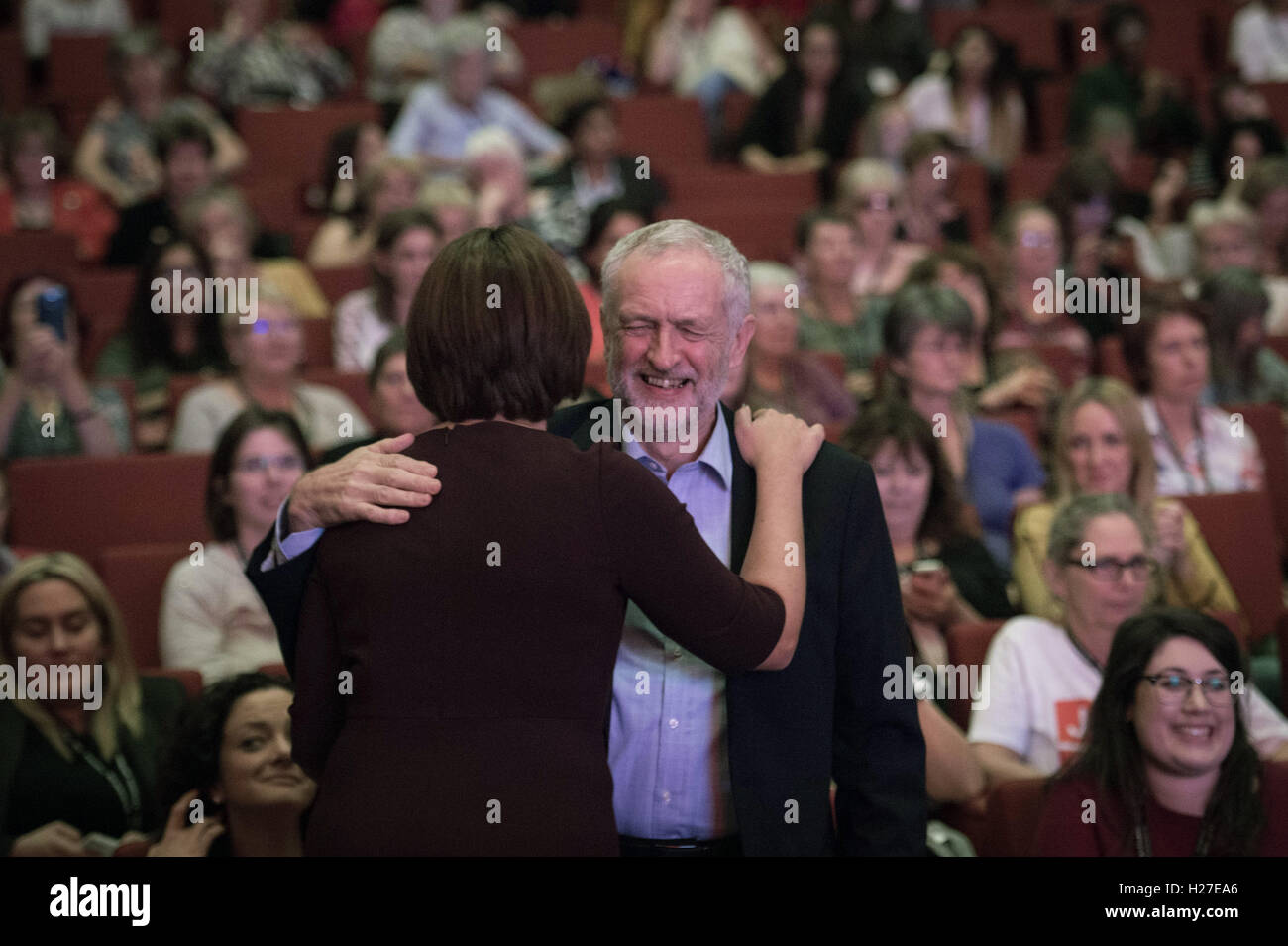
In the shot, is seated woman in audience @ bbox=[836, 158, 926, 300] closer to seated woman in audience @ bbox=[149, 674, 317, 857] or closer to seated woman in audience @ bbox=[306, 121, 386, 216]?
seated woman in audience @ bbox=[306, 121, 386, 216]

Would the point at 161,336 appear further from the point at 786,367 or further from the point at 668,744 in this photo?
the point at 668,744

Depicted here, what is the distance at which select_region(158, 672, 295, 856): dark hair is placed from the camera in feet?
7.71

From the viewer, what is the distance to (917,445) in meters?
3.00

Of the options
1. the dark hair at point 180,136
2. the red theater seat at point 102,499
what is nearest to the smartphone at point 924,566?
the red theater seat at point 102,499

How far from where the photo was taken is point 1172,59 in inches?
254

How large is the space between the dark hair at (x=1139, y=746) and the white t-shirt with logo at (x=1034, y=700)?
0.29 meters

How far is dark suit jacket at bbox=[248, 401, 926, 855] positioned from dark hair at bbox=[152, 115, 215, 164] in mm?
3532

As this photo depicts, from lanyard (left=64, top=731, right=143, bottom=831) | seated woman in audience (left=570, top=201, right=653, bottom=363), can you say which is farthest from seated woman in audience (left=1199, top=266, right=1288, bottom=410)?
lanyard (left=64, top=731, right=143, bottom=831)

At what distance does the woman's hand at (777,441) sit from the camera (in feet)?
5.18

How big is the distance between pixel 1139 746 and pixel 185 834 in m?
1.35

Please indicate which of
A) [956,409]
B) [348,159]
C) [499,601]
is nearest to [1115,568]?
[956,409]
